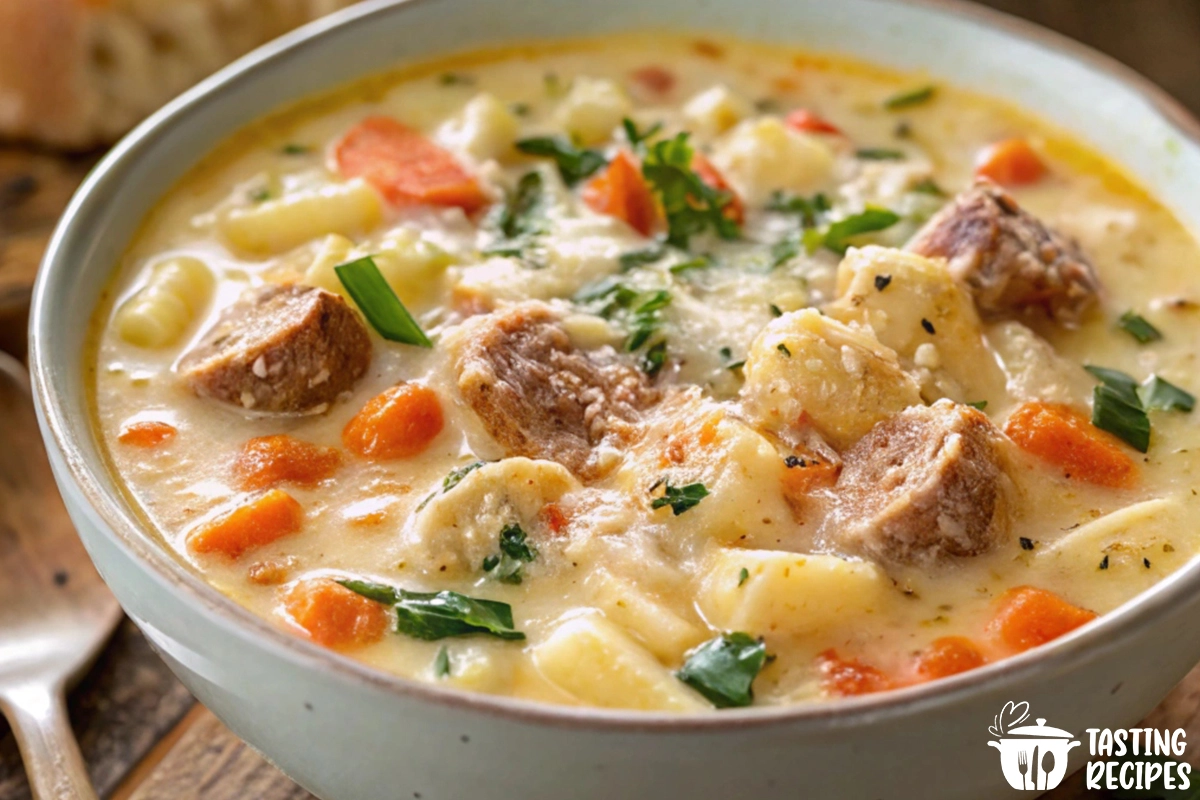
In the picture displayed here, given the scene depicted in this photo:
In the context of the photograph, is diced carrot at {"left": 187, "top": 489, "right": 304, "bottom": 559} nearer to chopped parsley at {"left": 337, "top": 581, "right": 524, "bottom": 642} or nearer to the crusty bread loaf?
chopped parsley at {"left": 337, "top": 581, "right": 524, "bottom": 642}

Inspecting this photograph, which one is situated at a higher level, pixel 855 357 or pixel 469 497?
pixel 855 357

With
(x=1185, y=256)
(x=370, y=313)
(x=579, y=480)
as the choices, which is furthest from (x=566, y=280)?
(x=1185, y=256)

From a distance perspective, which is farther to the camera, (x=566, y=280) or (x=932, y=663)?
(x=566, y=280)

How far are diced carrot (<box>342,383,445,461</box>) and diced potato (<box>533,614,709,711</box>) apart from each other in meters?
0.61

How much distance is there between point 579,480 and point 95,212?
135 centimetres

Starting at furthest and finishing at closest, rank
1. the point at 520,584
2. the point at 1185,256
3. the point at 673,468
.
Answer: the point at 1185,256 → the point at 673,468 → the point at 520,584

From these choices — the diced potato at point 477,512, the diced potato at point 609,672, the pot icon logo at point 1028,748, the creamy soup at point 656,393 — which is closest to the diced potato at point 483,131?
the creamy soup at point 656,393

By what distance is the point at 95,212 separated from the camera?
309 cm

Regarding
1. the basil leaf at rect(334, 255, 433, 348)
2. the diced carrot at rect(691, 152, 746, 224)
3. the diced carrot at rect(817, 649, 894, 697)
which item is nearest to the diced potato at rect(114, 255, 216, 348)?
the basil leaf at rect(334, 255, 433, 348)

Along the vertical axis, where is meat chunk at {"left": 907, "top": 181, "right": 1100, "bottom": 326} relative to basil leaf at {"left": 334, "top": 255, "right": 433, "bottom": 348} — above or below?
above

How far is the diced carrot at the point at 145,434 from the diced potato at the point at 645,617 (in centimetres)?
97

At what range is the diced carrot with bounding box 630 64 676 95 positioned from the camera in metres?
4.04

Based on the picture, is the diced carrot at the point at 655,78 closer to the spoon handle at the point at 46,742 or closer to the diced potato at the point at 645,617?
the diced potato at the point at 645,617

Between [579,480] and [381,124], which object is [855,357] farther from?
[381,124]
